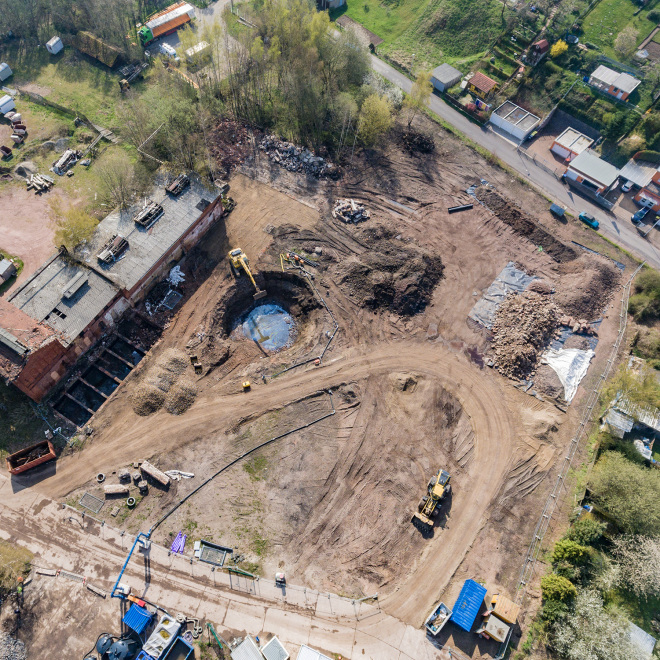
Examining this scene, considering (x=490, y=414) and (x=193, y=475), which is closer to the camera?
(x=193, y=475)

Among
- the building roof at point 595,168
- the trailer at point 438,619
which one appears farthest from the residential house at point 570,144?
the trailer at point 438,619

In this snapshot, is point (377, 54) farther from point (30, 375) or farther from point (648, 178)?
point (30, 375)

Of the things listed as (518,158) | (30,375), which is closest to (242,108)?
(518,158)

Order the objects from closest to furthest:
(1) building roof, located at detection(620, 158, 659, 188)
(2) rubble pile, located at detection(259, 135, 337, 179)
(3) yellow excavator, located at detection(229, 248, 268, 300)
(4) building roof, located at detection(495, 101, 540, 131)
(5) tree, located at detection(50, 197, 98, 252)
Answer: (5) tree, located at detection(50, 197, 98, 252), (3) yellow excavator, located at detection(229, 248, 268, 300), (2) rubble pile, located at detection(259, 135, 337, 179), (1) building roof, located at detection(620, 158, 659, 188), (4) building roof, located at detection(495, 101, 540, 131)

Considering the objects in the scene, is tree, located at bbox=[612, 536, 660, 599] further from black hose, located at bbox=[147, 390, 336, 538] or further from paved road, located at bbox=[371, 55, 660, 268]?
paved road, located at bbox=[371, 55, 660, 268]

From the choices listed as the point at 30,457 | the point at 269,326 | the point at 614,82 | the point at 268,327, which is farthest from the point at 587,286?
the point at 30,457

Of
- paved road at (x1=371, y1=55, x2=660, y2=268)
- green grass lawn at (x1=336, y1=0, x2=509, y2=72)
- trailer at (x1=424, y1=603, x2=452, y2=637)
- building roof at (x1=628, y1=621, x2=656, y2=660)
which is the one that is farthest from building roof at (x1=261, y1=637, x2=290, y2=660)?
green grass lawn at (x1=336, y1=0, x2=509, y2=72)
